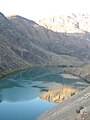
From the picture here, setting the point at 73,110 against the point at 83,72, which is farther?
the point at 83,72

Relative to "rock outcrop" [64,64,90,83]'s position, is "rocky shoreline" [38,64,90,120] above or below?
above

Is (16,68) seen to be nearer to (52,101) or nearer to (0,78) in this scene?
(0,78)

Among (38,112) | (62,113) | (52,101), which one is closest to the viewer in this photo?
(62,113)

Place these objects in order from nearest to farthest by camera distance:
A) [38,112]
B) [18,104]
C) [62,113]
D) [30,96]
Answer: [62,113]
[38,112]
[18,104]
[30,96]

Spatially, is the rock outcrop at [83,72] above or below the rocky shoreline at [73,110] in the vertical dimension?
below

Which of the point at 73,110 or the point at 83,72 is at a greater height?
the point at 73,110

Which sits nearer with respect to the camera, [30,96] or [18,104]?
[18,104]

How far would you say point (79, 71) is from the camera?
161 m

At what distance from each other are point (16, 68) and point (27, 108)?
92859mm

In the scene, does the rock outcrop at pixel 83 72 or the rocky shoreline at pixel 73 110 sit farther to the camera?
the rock outcrop at pixel 83 72

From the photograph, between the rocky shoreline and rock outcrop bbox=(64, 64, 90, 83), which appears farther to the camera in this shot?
rock outcrop bbox=(64, 64, 90, 83)

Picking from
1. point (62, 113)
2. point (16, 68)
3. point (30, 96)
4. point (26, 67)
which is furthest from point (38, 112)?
point (26, 67)

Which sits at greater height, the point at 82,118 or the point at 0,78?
the point at 82,118

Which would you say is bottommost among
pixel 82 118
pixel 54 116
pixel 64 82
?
pixel 64 82
